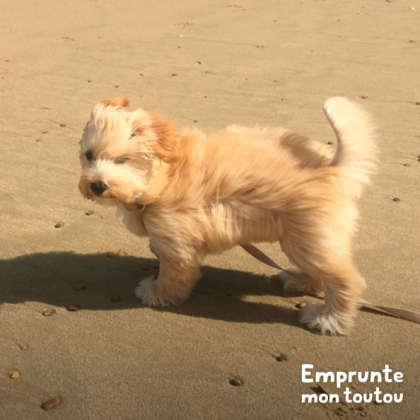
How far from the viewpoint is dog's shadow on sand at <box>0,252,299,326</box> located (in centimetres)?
408

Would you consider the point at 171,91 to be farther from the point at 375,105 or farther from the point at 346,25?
the point at 346,25

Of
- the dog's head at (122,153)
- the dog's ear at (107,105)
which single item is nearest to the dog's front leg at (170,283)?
the dog's head at (122,153)

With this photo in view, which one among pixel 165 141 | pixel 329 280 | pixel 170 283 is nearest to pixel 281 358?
pixel 329 280

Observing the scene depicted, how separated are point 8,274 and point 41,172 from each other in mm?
1828

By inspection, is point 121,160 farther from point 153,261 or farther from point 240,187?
point 153,261

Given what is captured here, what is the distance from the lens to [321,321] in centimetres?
382

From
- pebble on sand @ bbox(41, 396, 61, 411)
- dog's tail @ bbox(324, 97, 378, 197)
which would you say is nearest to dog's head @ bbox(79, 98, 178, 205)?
dog's tail @ bbox(324, 97, 378, 197)

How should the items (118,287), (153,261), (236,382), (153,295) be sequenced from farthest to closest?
(153,261)
(118,287)
(153,295)
(236,382)

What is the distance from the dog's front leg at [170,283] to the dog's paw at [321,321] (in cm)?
73

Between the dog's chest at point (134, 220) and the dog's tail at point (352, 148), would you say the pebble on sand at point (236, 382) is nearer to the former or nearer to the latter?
the dog's chest at point (134, 220)

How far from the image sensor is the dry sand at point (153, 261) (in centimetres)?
335

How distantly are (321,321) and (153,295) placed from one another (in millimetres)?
1091

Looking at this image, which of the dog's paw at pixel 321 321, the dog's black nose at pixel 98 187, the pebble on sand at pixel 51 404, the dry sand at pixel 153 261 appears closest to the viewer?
the pebble on sand at pixel 51 404

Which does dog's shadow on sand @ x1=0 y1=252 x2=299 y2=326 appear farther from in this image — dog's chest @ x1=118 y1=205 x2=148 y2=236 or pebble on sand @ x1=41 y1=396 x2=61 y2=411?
pebble on sand @ x1=41 y1=396 x2=61 y2=411
